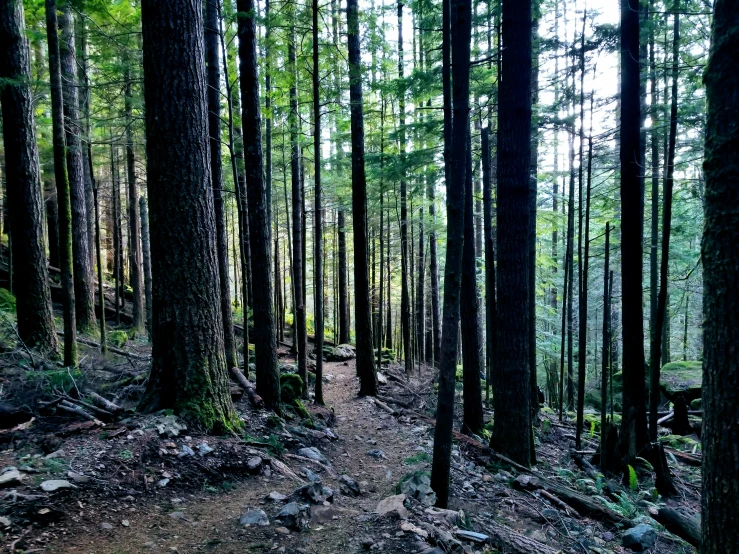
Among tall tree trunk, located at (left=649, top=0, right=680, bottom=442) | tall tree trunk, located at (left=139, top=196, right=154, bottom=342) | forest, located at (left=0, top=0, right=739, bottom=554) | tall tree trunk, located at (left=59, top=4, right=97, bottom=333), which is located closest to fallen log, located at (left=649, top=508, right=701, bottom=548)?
forest, located at (left=0, top=0, right=739, bottom=554)

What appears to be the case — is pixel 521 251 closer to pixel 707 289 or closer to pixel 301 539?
pixel 707 289

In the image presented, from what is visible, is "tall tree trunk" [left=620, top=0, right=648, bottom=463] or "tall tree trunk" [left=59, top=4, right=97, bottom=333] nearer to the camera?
"tall tree trunk" [left=620, top=0, right=648, bottom=463]

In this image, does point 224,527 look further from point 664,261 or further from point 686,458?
→ point 686,458

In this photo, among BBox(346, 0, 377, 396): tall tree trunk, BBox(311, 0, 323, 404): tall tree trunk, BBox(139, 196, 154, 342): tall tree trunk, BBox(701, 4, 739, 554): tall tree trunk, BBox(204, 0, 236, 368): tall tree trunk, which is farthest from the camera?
BBox(139, 196, 154, 342): tall tree trunk

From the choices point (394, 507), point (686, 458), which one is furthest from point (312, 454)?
point (686, 458)

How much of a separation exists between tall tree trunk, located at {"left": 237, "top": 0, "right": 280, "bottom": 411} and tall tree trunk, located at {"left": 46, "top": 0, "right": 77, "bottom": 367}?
2.79 m

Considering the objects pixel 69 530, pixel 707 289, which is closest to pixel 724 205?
pixel 707 289

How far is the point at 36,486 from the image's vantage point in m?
3.59

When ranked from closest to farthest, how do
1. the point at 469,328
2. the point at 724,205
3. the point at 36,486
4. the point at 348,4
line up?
Answer: the point at 724,205 < the point at 36,486 < the point at 469,328 < the point at 348,4

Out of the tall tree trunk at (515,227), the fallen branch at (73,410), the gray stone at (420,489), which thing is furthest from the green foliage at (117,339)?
the tall tree trunk at (515,227)

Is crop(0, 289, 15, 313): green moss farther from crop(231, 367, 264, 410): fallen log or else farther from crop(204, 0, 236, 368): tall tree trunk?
crop(231, 367, 264, 410): fallen log

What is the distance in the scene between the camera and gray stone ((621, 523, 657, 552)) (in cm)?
507

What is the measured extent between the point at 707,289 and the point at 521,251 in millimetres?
4242

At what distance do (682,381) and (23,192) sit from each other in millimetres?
19362
